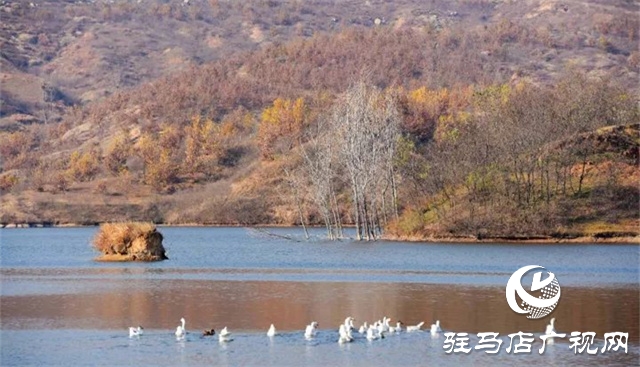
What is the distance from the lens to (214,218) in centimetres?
13588

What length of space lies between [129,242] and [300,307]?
80.8 feet

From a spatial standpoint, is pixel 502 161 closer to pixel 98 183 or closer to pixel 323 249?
pixel 323 249

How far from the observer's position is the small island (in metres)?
64.0

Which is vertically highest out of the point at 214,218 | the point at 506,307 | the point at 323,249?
the point at 506,307

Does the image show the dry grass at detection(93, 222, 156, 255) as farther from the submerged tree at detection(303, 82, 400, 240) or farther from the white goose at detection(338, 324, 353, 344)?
the white goose at detection(338, 324, 353, 344)

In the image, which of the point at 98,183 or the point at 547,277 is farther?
the point at 98,183

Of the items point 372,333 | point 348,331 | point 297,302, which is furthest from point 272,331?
point 297,302

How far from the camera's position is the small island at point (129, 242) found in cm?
6397

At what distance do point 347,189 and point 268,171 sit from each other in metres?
24.8

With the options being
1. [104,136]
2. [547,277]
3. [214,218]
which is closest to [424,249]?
[547,277]

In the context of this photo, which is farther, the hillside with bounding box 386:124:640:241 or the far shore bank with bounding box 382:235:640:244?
the hillside with bounding box 386:124:640:241

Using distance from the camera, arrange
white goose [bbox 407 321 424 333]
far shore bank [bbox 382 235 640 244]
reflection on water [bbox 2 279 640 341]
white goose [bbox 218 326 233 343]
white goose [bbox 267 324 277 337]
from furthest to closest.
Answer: far shore bank [bbox 382 235 640 244] → reflection on water [bbox 2 279 640 341] → white goose [bbox 407 321 424 333] → white goose [bbox 267 324 277 337] → white goose [bbox 218 326 233 343]

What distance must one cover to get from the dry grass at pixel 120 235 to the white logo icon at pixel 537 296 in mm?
20688

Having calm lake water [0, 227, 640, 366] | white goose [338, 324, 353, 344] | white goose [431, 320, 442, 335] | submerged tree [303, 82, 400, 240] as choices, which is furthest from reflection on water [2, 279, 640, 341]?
submerged tree [303, 82, 400, 240]
